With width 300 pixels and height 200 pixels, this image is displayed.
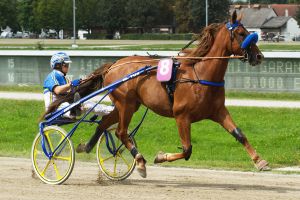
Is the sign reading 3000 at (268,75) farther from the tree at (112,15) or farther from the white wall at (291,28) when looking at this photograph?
the white wall at (291,28)

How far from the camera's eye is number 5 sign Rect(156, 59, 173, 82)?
8.69 meters

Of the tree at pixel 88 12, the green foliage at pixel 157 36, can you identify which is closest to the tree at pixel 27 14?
the tree at pixel 88 12

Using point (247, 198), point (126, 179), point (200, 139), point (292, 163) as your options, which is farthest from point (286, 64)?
point (247, 198)

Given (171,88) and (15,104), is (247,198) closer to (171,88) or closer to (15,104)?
(171,88)

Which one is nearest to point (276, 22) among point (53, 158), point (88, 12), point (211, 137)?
point (88, 12)

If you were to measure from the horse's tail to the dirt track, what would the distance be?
2.99 feet

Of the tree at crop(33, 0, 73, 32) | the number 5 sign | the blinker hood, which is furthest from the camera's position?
the tree at crop(33, 0, 73, 32)

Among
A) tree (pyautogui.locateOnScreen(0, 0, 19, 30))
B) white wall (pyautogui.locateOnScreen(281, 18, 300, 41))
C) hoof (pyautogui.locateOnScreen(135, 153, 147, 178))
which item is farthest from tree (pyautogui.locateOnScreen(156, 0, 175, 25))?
hoof (pyautogui.locateOnScreen(135, 153, 147, 178))

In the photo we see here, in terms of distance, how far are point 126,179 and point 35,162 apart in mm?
1156

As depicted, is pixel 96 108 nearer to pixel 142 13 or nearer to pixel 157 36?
pixel 157 36

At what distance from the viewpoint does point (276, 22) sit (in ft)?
367

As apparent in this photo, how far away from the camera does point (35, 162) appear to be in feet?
31.1

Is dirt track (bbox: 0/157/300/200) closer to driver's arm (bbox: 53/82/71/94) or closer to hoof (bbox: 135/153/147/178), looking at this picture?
hoof (bbox: 135/153/147/178)

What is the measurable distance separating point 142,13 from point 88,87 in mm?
81259
